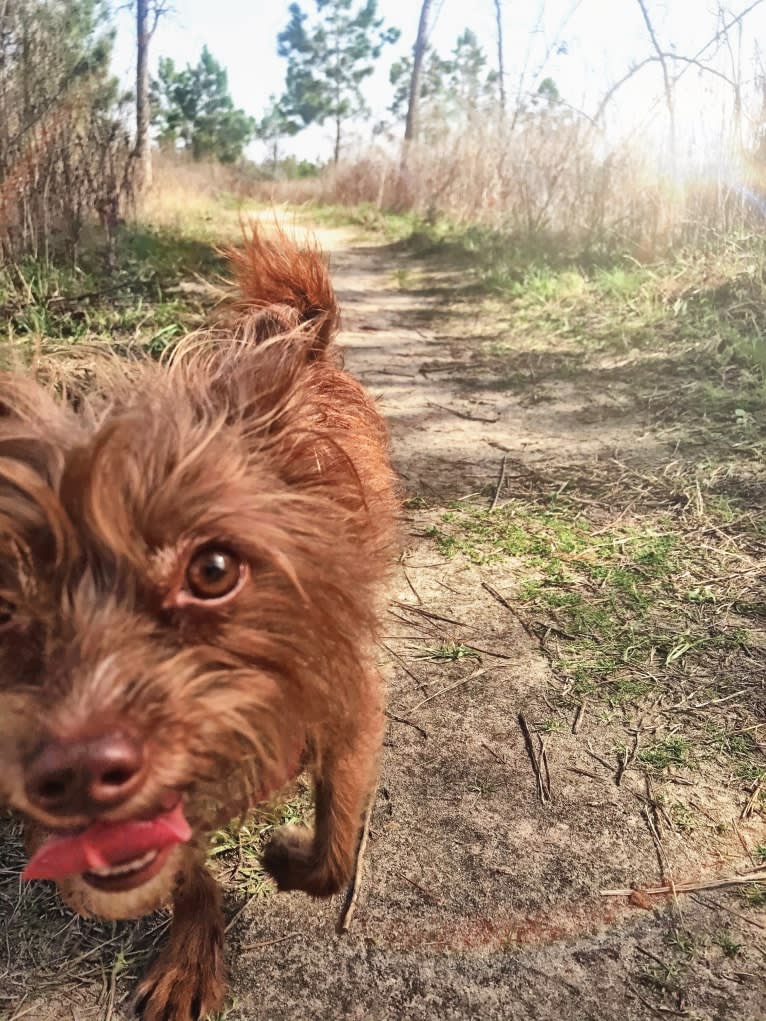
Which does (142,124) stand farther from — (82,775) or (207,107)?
(207,107)

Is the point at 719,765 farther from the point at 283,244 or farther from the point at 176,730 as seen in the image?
the point at 283,244

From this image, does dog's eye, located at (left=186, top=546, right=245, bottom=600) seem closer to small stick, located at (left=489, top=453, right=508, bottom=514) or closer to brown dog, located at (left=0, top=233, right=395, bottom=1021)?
brown dog, located at (left=0, top=233, right=395, bottom=1021)

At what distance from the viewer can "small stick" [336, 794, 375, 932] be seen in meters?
1.82

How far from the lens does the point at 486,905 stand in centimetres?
182

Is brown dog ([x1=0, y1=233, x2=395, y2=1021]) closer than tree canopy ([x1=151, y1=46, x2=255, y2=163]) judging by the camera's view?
Yes

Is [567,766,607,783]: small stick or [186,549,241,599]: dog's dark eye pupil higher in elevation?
[186,549,241,599]: dog's dark eye pupil

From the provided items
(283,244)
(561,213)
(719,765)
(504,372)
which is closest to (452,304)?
(561,213)

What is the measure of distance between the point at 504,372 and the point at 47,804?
5.01 meters

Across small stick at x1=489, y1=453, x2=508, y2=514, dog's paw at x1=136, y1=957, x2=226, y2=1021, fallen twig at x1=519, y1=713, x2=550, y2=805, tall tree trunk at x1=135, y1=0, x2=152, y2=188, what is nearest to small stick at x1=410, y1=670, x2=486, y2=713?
fallen twig at x1=519, y1=713, x2=550, y2=805

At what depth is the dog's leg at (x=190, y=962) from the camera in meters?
1.64

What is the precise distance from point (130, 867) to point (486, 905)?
90cm

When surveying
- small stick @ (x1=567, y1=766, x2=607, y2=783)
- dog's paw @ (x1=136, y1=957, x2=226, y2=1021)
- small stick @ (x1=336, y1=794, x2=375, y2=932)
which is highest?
small stick @ (x1=567, y1=766, x2=607, y2=783)

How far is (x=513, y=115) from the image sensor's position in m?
10.1

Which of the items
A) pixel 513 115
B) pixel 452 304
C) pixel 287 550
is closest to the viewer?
pixel 287 550
